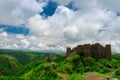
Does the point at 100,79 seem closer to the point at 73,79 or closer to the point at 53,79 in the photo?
the point at 73,79

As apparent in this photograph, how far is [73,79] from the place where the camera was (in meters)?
192

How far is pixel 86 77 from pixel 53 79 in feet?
→ 85.4

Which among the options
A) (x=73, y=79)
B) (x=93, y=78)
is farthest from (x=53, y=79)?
(x=93, y=78)

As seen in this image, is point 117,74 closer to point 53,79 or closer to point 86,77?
point 86,77

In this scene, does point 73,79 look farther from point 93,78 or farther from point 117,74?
point 117,74

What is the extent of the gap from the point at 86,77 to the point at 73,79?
1122 cm

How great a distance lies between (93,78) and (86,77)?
24.7ft

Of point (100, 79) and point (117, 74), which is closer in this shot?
point (100, 79)

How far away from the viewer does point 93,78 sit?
190250mm

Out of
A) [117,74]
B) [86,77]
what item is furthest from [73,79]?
[117,74]

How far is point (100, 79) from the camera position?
181 metres

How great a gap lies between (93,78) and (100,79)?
9.93 meters

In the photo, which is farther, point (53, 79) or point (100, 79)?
point (53, 79)

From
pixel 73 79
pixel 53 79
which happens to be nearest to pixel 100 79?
pixel 73 79
